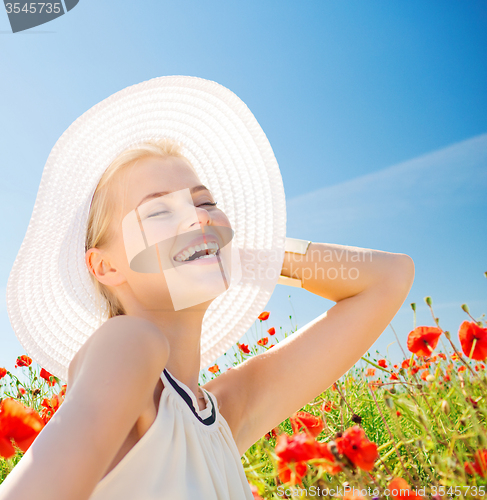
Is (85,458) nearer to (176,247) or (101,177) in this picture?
(176,247)

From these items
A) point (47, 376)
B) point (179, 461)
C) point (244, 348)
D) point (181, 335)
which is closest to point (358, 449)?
point (179, 461)

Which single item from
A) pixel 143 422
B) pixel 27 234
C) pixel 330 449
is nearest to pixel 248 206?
pixel 27 234

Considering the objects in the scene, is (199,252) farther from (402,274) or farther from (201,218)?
(402,274)

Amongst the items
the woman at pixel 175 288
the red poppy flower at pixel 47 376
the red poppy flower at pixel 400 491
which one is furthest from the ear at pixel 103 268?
the red poppy flower at pixel 47 376

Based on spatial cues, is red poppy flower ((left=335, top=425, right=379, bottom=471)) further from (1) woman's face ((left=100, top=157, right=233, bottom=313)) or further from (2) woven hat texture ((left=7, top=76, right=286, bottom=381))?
(2) woven hat texture ((left=7, top=76, right=286, bottom=381))

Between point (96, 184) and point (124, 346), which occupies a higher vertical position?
point (96, 184)

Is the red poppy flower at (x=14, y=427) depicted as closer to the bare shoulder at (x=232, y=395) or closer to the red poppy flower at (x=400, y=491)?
the bare shoulder at (x=232, y=395)

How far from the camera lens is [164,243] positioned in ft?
4.58

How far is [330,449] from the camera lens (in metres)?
0.81

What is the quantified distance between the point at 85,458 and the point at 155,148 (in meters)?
1.18

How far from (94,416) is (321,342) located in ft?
3.41

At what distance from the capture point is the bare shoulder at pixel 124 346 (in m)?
0.92

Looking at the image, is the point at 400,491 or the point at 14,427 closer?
the point at 400,491

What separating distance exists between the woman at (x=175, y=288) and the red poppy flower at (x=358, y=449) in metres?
0.46
